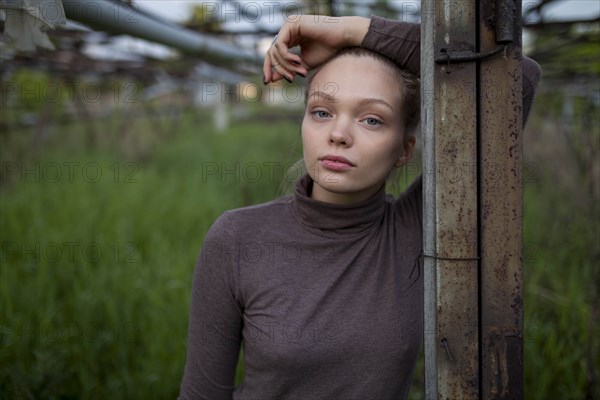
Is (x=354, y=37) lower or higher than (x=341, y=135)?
higher

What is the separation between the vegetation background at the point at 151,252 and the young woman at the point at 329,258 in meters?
0.37

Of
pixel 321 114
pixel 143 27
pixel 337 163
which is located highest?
pixel 143 27

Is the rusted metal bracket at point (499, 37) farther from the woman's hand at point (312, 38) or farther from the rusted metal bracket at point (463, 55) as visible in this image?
the woman's hand at point (312, 38)

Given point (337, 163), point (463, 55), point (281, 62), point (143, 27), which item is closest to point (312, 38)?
point (281, 62)

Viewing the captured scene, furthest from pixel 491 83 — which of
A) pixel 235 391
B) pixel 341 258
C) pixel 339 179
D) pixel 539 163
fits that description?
pixel 539 163

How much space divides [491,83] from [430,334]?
0.51m

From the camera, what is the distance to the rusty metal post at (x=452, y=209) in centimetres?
107

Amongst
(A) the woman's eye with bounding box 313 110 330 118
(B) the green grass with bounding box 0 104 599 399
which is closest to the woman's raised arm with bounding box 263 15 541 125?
(A) the woman's eye with bounding box 313 110 330 118

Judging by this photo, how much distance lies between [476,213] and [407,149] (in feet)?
1.65

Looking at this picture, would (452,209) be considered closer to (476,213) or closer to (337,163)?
(476,213)

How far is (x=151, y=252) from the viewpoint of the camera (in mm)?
4062

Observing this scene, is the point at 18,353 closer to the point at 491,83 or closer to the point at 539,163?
the point at 491,83

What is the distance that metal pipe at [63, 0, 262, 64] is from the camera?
1.55 m

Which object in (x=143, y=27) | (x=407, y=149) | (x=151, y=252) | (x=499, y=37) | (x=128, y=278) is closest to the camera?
(x=499, y=37)
